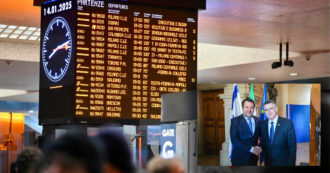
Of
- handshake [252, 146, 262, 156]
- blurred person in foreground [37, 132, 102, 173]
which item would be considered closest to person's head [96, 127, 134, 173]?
blurred person in foreground [37, 132, 102, 173]

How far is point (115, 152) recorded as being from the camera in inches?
57.8

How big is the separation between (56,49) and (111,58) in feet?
2.05

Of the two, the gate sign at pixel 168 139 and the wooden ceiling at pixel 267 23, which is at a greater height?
the wooden ceiling at pixel 267 23

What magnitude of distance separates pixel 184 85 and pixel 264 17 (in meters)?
2.51

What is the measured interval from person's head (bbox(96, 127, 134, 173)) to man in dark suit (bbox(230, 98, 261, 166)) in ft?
15.0

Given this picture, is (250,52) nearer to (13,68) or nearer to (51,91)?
(13,68)

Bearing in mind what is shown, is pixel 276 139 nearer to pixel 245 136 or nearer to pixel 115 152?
pixel 245 136

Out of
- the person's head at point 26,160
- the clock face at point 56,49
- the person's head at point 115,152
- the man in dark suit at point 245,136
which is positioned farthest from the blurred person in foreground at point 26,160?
the clock face at point 56,49

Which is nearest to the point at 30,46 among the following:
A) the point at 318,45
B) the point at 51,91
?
the point at 318,45


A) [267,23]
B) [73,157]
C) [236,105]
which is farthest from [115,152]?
[267,23]

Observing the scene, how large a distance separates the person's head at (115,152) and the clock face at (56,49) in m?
5.74

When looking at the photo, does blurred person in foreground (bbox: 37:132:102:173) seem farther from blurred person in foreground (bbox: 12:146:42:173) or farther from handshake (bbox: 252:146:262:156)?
handshake (bbox: 252:146:262:156)

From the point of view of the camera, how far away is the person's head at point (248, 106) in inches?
240

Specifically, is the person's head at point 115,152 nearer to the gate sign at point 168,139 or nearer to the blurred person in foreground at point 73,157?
the blurred person in foreground at point 73,157
